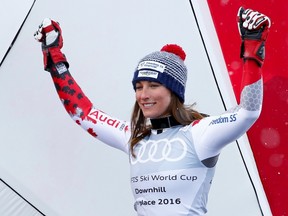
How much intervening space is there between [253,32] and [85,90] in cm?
78

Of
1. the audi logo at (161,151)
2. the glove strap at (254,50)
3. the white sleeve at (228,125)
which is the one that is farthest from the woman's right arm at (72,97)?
the glove strap at (254,50)

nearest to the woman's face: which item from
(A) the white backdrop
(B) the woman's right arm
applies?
(B) the woman's right arm

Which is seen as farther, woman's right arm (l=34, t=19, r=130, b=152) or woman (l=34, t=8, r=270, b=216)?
woman's right arm (l=34, t=19, r=130, b=152)

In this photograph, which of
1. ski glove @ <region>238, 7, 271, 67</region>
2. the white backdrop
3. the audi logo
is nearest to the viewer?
ski glove @ <region>238, 7, 271, 67</region>

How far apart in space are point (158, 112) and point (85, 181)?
22.9 inches

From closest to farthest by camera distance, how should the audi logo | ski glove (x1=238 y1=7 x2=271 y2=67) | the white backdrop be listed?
ski glove (x1=238 y1=7 x2=271 y2=67) → the audi logo → the white backdrop

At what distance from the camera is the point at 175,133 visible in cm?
127

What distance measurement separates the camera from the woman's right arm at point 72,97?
1415 mm

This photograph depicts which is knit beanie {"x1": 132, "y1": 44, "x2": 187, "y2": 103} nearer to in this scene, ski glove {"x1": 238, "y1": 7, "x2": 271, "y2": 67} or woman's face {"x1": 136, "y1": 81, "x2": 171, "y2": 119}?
woman's face {"x1": 136, "y1": 81, "x2": 171, "y2": 119}

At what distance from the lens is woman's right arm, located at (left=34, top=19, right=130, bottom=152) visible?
1.42 m

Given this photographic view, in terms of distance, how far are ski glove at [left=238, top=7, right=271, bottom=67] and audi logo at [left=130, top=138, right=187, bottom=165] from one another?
0.25 metres

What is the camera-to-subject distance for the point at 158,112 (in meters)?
1.28

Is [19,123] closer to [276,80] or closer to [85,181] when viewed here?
[85,181]

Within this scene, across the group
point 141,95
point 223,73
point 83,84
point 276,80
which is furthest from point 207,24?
point 141,95
